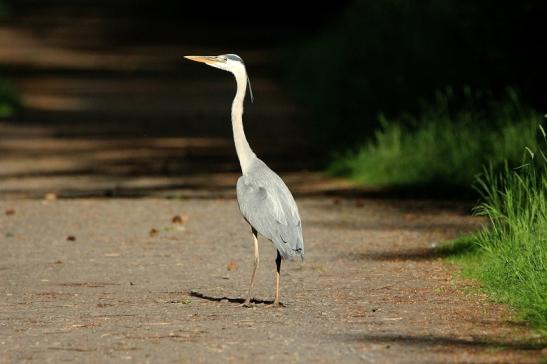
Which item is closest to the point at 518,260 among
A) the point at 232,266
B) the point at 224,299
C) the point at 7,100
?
the point at 224,299

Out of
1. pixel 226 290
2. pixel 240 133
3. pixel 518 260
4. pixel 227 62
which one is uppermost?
pixel 227 62

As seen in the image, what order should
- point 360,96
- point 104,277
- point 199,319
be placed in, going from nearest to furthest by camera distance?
point 199,319 → point 104,277 → point 360,96

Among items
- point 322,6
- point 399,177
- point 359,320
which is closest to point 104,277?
point 359,320

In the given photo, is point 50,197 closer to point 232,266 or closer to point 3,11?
point 232,266

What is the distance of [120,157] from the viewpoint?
23.0 metres

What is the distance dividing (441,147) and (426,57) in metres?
3.01

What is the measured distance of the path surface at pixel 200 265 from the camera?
873cm

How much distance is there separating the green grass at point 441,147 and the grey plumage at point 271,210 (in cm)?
651

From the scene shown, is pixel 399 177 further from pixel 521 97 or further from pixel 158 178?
pixel 158 178

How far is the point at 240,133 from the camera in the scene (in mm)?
10992

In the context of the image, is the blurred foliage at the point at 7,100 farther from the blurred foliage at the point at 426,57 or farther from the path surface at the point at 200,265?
the blurred foliage at the point at 426,57

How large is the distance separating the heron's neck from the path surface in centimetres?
100

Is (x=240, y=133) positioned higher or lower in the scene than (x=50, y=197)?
higher

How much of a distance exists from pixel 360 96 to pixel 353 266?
384 inches
